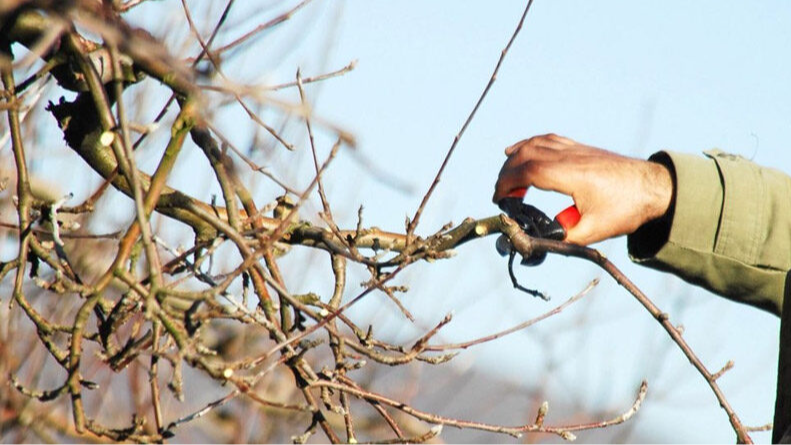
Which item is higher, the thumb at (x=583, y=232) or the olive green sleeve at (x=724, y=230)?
the olive green sleeve at (x=724, y=230)

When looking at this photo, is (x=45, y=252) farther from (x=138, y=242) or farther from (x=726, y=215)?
(x=726, y=215)

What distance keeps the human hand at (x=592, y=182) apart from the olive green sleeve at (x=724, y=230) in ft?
0.21

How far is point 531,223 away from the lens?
246 cm

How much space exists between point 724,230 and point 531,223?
2.47 ft

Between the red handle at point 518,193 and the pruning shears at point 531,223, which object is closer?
the pruning shears at point 531,223

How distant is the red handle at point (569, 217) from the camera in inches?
102

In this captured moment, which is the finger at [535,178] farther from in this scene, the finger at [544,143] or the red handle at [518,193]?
the finger at [544,143]

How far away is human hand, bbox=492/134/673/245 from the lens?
2629 mm

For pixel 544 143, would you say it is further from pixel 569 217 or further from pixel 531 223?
pixel 531 223

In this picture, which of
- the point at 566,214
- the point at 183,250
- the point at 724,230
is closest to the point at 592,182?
the point at 566,214

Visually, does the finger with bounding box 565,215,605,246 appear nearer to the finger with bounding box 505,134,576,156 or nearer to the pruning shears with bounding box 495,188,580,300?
the pruning shears with bounding box 495,188,580,300

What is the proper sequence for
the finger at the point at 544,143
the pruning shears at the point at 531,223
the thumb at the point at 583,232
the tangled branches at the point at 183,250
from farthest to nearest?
1. the finger at the point at 544,143
2. the thumb at the point at 583,232
3. the pruning shears at the point at 531,223
4. the tangled branches at the point at 183,250

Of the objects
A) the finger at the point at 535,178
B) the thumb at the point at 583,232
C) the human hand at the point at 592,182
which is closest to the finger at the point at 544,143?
the human hand at the point at 592,182

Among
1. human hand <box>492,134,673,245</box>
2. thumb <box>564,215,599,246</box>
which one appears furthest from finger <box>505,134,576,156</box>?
thumb <box>564,215,599,246</box>
